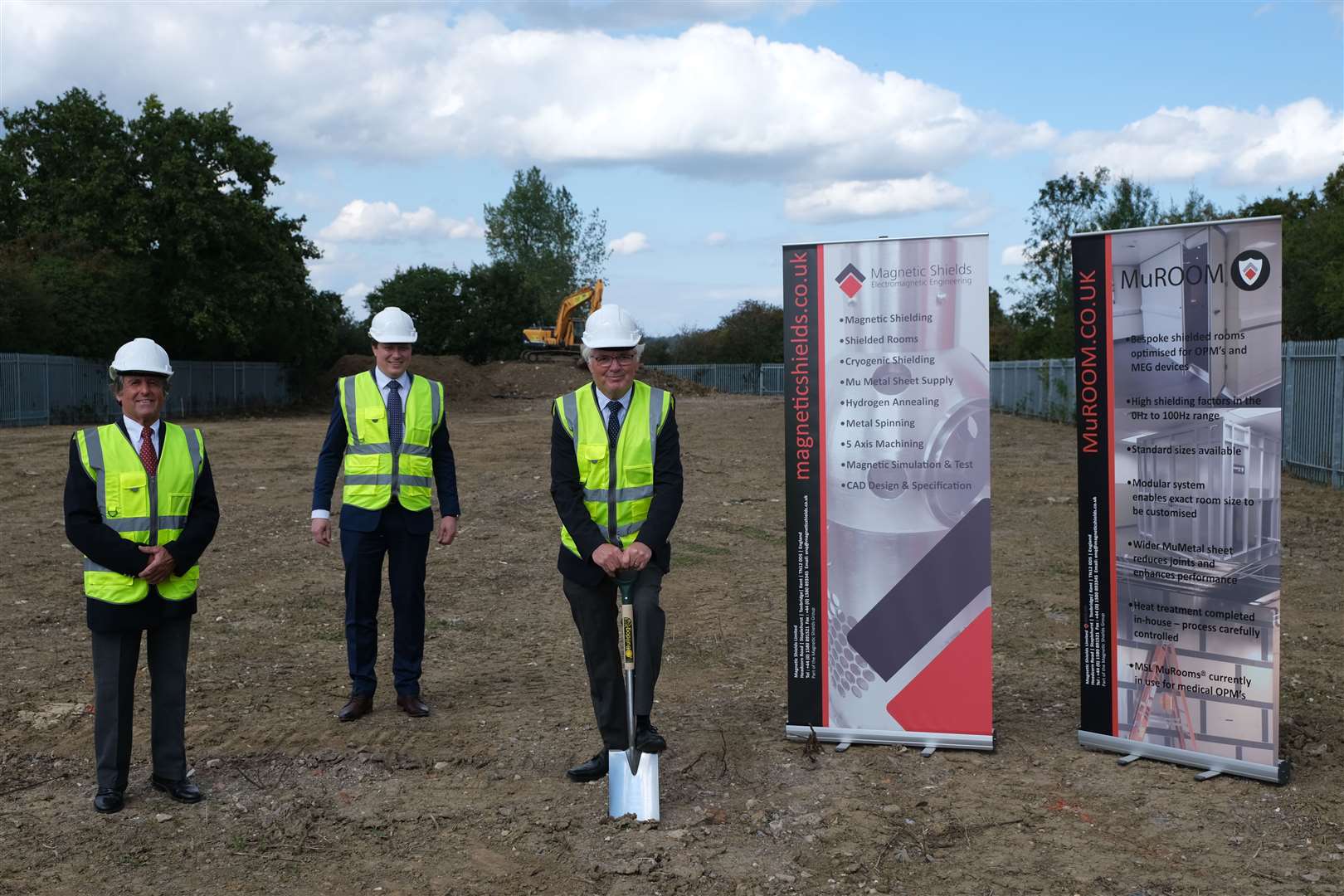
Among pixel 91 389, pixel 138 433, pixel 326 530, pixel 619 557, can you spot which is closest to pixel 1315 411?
pixel 619 557

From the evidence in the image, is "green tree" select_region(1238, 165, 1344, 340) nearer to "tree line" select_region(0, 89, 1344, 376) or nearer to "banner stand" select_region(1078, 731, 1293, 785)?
"tree line" select_region(0, 89, 1344, 376)

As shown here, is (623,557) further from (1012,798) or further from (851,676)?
(1012,798)

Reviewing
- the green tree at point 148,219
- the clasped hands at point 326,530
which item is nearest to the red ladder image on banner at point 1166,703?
the clasped hands at point 326,530

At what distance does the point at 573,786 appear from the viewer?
519 cm

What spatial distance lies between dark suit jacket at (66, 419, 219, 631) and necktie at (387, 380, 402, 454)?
1.25 meters

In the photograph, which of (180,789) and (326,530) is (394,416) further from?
(180,789)

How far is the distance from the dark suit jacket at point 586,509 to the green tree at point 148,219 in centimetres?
3223

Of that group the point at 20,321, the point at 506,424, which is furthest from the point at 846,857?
the point at 20,321

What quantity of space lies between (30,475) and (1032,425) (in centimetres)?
2427

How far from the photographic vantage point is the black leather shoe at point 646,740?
4961 mm

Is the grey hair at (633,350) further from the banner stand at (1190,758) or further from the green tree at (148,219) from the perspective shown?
the green tree at (148,219)

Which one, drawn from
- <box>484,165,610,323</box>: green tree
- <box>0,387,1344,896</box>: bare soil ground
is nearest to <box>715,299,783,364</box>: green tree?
<box>484,165,610,323</box>: green tree

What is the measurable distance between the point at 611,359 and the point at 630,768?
1.73 metres

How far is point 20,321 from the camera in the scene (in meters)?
31.1
